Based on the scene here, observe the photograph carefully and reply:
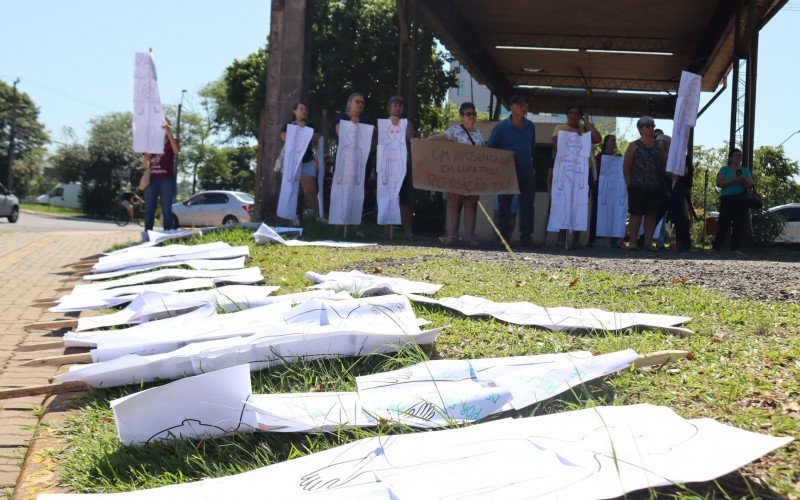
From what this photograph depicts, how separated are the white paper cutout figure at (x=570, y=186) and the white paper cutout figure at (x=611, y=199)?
3.67ft

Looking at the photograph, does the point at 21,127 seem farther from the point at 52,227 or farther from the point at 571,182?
the point at 571,182

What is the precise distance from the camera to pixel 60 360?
4172 millimetres

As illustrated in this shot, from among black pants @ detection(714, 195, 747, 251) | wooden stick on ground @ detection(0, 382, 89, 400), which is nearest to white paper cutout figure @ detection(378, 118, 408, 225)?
black pants @ detection(714, 195, 747, 251)

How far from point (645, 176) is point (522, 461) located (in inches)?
388

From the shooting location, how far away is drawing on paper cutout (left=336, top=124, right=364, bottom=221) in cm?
1216

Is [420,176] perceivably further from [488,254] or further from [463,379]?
[463,379]

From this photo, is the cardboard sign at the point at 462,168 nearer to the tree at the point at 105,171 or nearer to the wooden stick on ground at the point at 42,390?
the wooden stick on ground at the point at 42,390

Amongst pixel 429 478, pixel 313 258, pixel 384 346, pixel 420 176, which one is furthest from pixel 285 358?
pixel 420 176

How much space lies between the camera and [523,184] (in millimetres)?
11750

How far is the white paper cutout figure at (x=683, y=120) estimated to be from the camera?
11.5m

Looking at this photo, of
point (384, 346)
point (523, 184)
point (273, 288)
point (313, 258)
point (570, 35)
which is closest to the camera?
point (384, 346)

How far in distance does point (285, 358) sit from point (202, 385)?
2.65 ft

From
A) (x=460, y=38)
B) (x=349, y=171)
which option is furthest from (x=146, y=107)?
(x=460, y=38)

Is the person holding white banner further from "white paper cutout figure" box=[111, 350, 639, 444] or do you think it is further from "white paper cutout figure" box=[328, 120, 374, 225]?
"white paper cutout figure" box=[111, 350, 639, 444]
